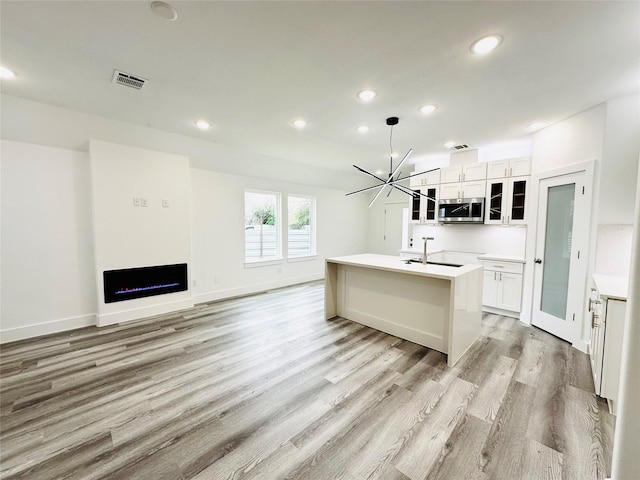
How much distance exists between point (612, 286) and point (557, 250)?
4.20 feet

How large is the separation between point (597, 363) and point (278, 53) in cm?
373

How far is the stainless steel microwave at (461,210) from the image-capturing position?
4.58 meters

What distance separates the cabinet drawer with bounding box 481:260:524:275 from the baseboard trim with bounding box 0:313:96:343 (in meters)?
6.00

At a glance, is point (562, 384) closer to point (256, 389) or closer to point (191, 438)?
point (256, 389)

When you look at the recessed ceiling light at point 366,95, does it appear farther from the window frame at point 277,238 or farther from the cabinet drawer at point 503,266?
the cabinet drawer at point 503,266

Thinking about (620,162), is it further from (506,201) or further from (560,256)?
(506,201)

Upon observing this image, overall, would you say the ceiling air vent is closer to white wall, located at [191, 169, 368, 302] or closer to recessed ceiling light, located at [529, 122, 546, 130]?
white wall, located at [191, 169, 368, 302]

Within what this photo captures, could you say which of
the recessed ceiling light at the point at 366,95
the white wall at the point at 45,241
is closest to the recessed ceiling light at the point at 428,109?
the recessed ceiling light at the point at 366,95

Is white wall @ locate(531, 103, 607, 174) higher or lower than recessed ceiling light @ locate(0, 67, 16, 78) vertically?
lower

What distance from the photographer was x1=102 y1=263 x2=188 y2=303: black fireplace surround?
3.66m

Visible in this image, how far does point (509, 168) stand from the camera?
422 cm

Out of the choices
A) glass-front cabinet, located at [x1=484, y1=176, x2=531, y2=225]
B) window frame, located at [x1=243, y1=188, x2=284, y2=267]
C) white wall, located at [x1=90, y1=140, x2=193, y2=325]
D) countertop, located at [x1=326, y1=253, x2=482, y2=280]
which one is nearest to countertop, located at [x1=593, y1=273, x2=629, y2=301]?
Result: countertop, located at [x1=326, y1=253, x2=482, y2=280]

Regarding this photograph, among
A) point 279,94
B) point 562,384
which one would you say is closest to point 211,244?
point 279,94

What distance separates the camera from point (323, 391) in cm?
225
